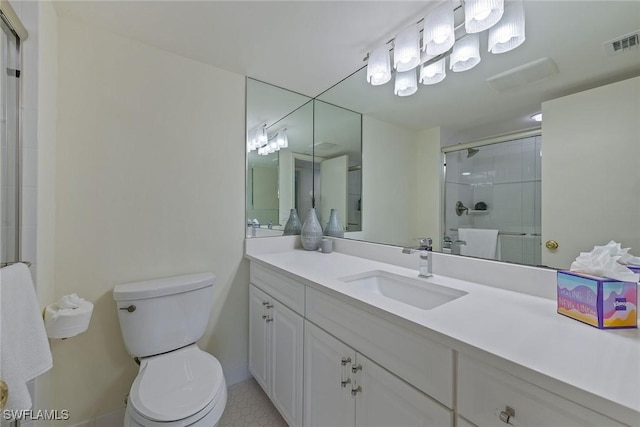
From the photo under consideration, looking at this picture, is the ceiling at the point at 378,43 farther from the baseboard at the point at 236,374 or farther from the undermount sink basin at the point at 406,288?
the baseboard at the point at 236,374

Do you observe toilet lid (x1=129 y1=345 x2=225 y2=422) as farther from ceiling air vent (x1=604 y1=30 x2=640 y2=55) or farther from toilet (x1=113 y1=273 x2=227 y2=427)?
ceiling air vent (x1=604 y1=30 x2=640 y2=55)

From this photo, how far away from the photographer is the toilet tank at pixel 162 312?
1280 millimetres

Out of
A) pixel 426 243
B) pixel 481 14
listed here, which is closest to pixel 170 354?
pixel 426 243

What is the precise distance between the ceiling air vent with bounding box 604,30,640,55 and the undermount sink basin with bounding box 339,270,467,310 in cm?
98

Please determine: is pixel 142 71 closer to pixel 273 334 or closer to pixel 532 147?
pixel 273 334

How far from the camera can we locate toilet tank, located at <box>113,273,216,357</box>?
1280 mm

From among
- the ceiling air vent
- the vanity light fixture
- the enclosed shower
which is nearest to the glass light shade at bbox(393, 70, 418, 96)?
the enclosed shower

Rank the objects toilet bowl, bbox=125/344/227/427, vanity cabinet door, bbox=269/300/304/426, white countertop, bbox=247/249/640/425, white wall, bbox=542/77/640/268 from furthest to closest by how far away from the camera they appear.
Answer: vanity cabinet door, bbox=269/300/304/426, toilet bowl, bbox=125/344/227/427, white wall, bbox=542/77/640/268, white countertop, bbox=247/249/640/425

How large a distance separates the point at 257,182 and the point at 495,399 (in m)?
1.75

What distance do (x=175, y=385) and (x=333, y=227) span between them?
1380 mm

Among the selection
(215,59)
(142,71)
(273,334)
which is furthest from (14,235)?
(215,59)

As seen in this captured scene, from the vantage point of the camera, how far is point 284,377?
1342 millimetres

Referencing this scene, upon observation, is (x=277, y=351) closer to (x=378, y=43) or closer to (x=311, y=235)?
(x=311, y=235)

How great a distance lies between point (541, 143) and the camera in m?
0.99
